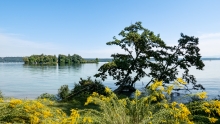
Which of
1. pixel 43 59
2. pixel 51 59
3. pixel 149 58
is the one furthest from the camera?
pixel 43 59

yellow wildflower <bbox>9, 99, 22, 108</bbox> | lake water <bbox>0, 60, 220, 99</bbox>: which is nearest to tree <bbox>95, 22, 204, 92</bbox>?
lake water <bbox>0, 60, 220, 99</bbox>

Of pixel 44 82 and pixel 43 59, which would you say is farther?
pixel 43 59

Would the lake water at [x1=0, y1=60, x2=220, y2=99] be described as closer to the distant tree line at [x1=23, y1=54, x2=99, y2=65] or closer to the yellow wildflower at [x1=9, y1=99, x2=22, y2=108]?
the yellow wildflower at [x1=9, y1=99, x2=22, y2=108]

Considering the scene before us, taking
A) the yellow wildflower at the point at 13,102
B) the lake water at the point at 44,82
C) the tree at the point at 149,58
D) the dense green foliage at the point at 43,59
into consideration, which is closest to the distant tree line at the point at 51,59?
the dense green foliage at the point at 43,59

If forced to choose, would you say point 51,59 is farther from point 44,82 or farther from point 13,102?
point 13,102

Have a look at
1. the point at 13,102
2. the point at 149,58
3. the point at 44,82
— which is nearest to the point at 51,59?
the point at 44,82

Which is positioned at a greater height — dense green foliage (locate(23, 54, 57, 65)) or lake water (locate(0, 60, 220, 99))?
dense green foliage (locate(23, 54, 57, 65))

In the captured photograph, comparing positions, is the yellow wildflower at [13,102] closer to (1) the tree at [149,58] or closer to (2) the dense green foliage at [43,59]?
(1) the tree at [149,58]

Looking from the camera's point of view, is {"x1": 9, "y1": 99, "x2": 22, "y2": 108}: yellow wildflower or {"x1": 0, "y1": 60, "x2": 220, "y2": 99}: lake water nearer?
{"x1": 9, "y1": 99, "x2": 22, "y2": 108}: yellow wildflower

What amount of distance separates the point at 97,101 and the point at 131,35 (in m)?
13.0

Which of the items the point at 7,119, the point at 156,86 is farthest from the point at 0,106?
the point at 156,86

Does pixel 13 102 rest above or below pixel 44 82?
above

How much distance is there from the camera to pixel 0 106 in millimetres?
2744

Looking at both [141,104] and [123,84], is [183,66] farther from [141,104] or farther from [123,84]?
[141,104]
